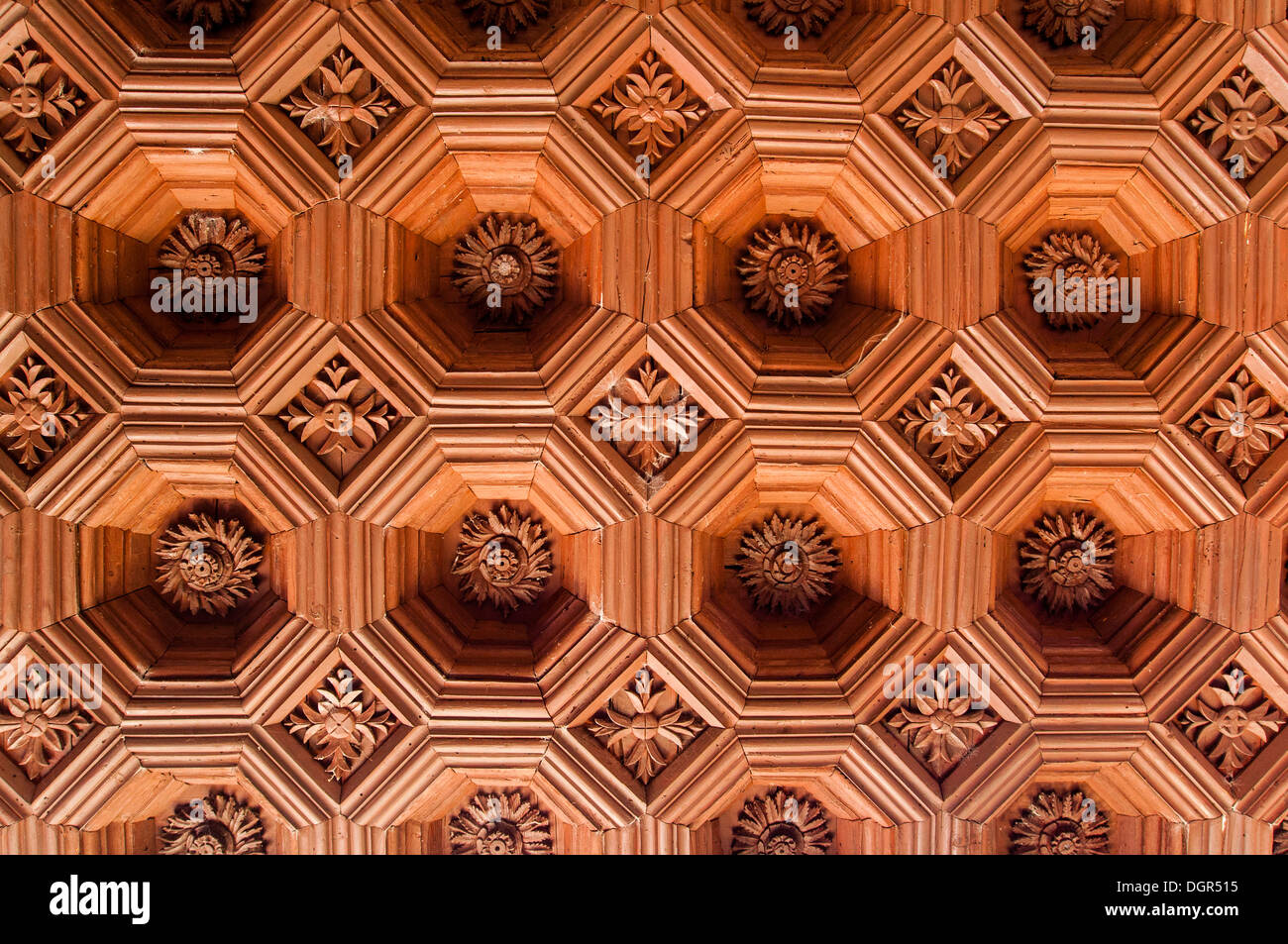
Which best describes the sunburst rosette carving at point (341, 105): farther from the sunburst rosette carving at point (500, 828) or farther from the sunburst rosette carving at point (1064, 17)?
the sunburst rosette carving at point (500, 828)

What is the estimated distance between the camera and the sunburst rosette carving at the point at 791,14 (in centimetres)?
276

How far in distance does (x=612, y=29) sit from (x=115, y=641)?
105 inches

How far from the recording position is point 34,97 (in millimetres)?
2668

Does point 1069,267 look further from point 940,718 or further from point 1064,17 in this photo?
point 940,718

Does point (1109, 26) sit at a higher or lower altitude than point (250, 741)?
higher

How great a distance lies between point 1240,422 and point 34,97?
419cm

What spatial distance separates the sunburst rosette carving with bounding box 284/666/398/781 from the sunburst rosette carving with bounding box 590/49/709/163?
207cm

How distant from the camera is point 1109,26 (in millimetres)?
2834

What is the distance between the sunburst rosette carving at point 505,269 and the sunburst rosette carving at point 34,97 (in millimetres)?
1327

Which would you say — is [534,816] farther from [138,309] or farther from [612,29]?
[612,29]

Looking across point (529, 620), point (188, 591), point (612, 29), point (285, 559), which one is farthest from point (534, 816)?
point (612, 29)

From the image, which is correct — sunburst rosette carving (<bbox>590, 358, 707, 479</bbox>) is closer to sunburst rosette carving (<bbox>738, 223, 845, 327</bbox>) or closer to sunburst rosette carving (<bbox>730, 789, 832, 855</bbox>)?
sunburst rosette carving (<bbox>738, 223, 845, 327</bbox>)

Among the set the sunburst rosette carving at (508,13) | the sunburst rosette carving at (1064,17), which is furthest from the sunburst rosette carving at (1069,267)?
the sunburst rosette carving at (508,13)

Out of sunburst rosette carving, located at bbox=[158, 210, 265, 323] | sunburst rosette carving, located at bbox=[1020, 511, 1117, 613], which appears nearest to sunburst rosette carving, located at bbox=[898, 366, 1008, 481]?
sunburst rosette carving, located at bbox=[1020, 511, 1117, 613]
